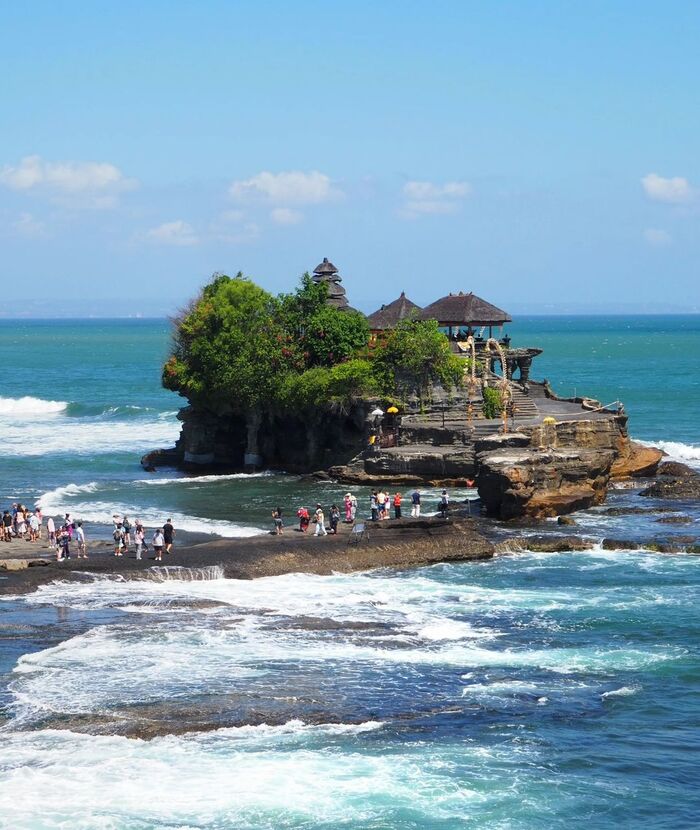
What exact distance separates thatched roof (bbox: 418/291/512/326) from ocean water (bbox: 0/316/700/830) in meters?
20.0

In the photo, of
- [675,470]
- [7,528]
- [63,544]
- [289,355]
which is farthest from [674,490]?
[7,528]

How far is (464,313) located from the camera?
64250 mm

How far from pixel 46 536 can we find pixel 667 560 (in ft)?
66.1

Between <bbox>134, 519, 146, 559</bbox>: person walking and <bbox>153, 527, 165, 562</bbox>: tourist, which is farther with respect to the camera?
<bbox>134, 519, 146, 559</bbox>: person walking

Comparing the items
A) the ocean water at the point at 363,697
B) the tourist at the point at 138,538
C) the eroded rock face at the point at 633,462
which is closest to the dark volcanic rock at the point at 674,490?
the eroded rock face at the point at 633,462

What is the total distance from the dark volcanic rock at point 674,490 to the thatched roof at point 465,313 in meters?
13.6

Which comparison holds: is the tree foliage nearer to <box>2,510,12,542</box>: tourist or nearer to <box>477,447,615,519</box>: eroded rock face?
<box>477,447,615,519</box>: eroded rock face

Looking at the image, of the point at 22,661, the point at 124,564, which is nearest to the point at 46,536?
the point at 124,564

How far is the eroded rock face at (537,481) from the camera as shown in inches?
1834

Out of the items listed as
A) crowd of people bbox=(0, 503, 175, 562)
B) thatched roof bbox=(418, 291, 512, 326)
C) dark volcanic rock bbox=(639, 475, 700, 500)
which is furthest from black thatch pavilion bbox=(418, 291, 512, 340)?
crowd of people bbox=(0, 503, 175, 562)

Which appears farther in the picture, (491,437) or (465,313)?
(465,313)

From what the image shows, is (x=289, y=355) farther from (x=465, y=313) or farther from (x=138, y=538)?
(x=138, y=538)

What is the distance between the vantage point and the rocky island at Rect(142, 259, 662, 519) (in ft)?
179

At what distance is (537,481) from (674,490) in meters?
8.38
